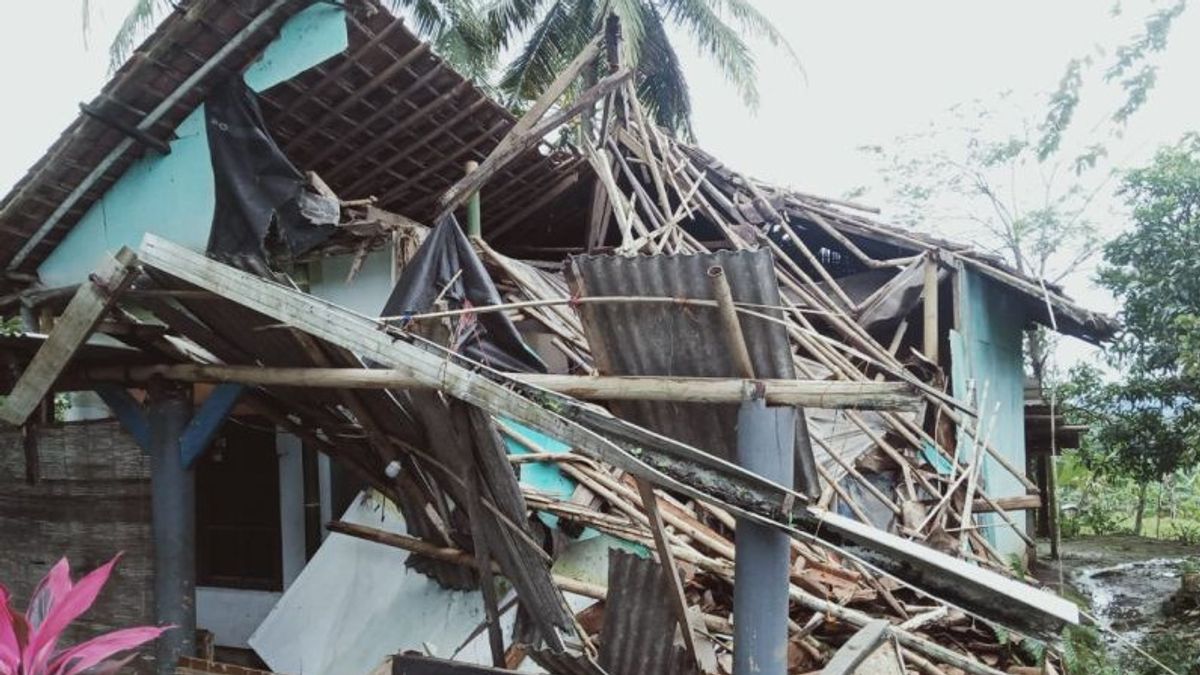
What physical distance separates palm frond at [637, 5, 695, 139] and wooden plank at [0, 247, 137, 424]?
14.1 metres

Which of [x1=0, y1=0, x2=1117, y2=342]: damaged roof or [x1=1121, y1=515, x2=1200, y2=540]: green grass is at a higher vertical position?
[x1=0, y1=0, x2=1117, y2=342]: damaged roof

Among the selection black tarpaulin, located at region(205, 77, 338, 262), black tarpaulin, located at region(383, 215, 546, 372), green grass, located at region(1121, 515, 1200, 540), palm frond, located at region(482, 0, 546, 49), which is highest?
palm frond, located at region(482, 0, 546, 49)

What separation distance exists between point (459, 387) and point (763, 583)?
47.6 inches

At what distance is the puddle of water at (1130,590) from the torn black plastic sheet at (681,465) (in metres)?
6.88

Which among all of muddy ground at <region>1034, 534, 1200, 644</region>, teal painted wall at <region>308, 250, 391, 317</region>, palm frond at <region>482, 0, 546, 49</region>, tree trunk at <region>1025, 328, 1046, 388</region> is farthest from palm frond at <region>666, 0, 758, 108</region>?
teal painted wall at <region>308, 250, 391, 317</region>

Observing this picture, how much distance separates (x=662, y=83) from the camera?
55.0 ft

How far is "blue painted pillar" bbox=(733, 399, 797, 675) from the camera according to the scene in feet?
8.54

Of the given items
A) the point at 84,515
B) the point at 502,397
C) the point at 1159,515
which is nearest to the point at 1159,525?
the point at 1159,515

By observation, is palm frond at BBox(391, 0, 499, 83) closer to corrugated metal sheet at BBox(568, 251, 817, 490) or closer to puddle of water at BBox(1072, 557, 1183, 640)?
puddle of water at BBox(1072, 557, 1183, 640)

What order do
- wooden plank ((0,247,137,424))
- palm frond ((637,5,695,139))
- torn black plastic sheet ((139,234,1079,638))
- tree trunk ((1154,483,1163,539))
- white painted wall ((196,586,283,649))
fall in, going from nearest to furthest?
torn black plastic sheet ((139,234,1079,638)) < wooden plank ((0,247,137,424)) < white painted wall ((196,586,283,649)) < palm frond ((637,5,695,139)) < tree trunk ((1154,483,1163,539))

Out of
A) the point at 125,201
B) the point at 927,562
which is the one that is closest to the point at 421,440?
the point at 927,562

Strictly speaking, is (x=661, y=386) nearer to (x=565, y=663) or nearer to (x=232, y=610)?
(x=565, y=663)

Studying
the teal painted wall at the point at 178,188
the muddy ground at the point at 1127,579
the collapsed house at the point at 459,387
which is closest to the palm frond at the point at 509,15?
the collapsed house at the point at 459,387

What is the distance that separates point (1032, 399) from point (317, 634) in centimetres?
1110
